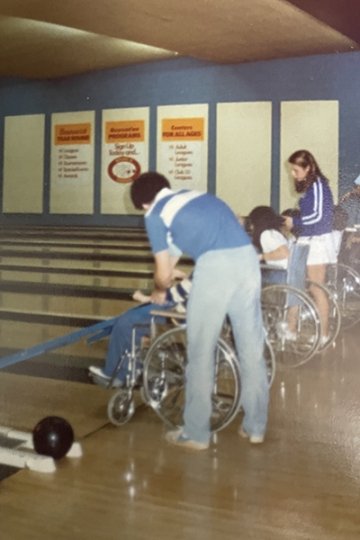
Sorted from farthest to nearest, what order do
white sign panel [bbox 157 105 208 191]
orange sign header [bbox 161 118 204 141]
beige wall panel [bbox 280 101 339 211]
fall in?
orange sign header [bbox 161 118 204 141]
white sign panel [bbox 157 105 208 191]
beige wall panel [bbox 280 101 339 211]

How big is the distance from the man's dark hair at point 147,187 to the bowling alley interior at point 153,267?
52 cm

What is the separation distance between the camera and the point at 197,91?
35.4ft

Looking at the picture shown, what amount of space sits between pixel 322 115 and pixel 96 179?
4.24 metres

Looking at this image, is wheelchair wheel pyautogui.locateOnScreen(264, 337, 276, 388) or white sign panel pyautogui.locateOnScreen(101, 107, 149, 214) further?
white sign panel pyautogui.locateOnScreen(101, 107, 149, 214)

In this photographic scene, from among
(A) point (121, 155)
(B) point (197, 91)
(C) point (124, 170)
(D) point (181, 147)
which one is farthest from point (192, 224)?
(A) point (121, 155)

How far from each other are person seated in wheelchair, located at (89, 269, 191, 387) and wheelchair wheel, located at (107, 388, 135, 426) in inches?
4.0

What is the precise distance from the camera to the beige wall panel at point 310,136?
364 inches

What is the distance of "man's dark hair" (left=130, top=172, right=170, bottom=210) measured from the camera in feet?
8.82

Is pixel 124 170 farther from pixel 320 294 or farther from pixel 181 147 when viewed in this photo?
pixel 320 294

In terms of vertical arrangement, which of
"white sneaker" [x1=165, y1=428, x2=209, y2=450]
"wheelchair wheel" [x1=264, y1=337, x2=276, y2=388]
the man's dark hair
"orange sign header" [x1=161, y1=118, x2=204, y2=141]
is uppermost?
"orange sign header" [x1=161, y1=118, x2=204, y2=141]

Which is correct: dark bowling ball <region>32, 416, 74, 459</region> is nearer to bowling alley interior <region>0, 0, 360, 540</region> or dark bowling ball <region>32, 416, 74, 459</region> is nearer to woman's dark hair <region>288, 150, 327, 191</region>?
bowling alley interior <region>0, 0, 360, 540</region>

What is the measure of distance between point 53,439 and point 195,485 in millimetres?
568

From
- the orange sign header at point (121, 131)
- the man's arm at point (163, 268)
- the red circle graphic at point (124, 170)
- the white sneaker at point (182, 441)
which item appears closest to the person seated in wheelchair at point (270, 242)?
the man's arm at point (163, 268)

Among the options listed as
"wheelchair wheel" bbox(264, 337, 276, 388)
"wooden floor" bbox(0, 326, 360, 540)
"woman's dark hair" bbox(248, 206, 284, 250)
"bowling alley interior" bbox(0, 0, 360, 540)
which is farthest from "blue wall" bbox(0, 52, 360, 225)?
"wooden floor" bbox(0, 326, 360, 540)
